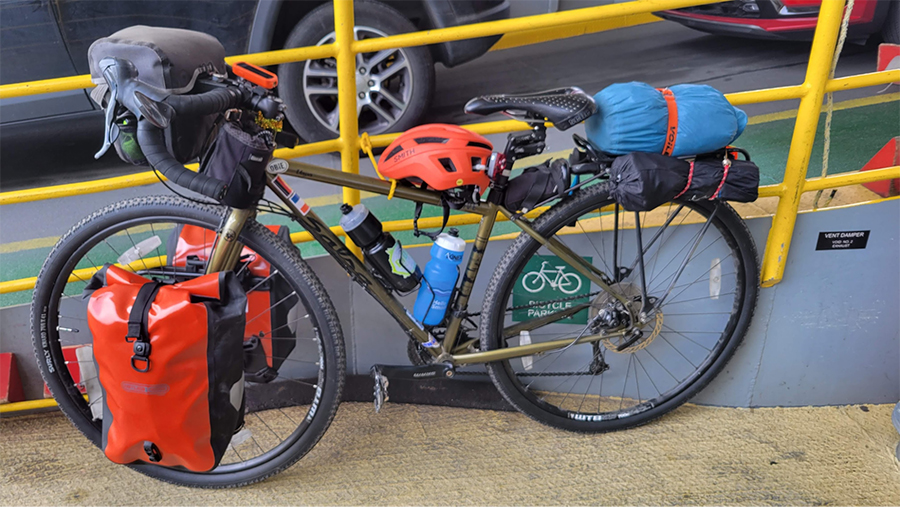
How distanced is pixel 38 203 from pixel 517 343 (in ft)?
7.92

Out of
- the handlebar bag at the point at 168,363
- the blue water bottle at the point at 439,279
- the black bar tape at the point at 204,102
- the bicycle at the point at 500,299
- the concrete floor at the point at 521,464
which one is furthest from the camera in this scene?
the concrete floor at the point at 521,464

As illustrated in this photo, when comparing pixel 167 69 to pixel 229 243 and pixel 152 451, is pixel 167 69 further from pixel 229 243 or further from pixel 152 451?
pixel 152 451

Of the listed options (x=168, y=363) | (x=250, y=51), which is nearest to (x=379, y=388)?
(x=168, y=363)

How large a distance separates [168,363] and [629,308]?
1561mm

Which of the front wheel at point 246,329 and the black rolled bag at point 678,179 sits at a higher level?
the black rolled bag at point 678,179

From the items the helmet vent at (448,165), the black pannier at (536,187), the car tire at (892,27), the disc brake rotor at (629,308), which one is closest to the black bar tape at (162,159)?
the helmet vent at (448,165)

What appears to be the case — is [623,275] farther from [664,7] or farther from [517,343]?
[664,7]

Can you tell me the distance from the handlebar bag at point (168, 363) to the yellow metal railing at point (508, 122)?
0.54m

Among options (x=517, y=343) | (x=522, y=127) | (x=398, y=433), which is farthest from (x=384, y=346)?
(x=522, y=127)

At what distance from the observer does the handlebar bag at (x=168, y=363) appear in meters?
1.72

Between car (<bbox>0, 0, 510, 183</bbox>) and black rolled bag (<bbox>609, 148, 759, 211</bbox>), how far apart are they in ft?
3.27

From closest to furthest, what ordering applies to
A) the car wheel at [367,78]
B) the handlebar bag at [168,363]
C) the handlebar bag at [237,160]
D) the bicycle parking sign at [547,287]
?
the handlebar bag at [237,160], the handlebar bag at [168,363], the bicycle parking sign at [547,287], the car wheel at [367,78]

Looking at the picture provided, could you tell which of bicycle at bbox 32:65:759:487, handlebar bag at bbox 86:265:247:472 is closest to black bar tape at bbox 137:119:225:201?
bicycle at bbox 32:65:759:487

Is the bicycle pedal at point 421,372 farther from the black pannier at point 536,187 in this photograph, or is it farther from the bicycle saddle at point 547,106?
the bicycle saddle at point 547,106
